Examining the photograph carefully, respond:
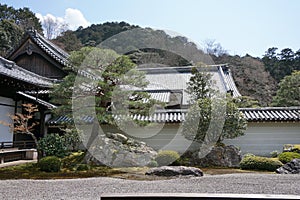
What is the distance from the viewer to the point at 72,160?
28.3 feet

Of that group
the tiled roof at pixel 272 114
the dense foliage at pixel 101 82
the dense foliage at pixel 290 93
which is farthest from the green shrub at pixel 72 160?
the dense foliage at pixel 290 93

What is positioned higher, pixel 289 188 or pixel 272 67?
pixel 272 67

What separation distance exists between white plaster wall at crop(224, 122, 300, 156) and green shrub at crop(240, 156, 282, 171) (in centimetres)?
250

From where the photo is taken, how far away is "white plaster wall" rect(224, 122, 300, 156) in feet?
35.2

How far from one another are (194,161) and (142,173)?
2579 mm

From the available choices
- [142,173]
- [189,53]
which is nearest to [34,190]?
[142,173]

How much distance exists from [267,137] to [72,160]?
774cm

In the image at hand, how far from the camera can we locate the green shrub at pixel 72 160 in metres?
8.05

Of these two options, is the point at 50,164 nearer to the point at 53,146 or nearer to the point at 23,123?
the point at 53,146

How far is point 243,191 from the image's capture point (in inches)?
184

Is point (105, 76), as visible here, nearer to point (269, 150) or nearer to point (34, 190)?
point (34, 190)

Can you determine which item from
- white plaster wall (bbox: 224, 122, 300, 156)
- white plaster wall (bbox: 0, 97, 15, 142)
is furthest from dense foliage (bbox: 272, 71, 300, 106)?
white plaster wall (bbox: 0, 97, 15, 142)

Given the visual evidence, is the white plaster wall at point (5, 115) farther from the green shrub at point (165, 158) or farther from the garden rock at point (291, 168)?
the garden rock at point (291, 168)

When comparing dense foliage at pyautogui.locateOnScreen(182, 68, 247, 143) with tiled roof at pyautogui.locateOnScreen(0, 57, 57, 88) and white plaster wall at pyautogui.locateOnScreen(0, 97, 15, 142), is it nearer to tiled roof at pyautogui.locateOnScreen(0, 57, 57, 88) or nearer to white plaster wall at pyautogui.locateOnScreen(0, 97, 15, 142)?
A: tiled roof at pyautogui.locateOnScreen(0, 57, 57, 88)
